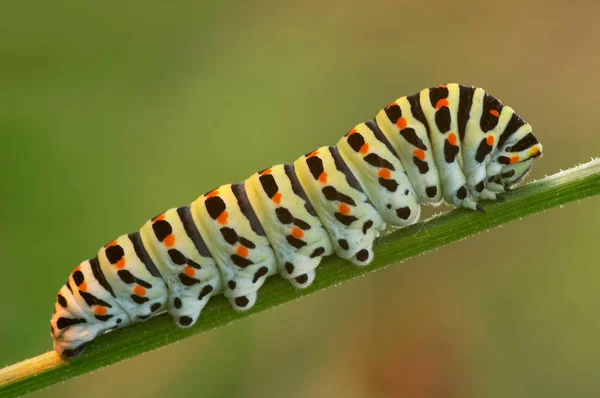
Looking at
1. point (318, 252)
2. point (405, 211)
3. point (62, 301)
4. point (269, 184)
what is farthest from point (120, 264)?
point (405, 211)

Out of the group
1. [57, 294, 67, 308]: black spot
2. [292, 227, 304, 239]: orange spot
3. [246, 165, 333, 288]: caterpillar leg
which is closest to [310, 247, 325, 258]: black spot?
[246, 165, 333, 288]: caterpillar leg

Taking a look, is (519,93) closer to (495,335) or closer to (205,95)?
(495,335)

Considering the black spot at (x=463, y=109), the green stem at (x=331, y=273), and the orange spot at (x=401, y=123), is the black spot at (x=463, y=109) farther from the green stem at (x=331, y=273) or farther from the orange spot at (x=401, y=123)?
the green stem at (x=331, y=273)

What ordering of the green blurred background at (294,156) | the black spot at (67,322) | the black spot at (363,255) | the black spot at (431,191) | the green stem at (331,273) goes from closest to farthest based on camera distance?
the green stem at (331,273)
the black spot at (363,255)
the black spot at (67,322)
the black spot at (431,191)
the green blurred background at (294,156)

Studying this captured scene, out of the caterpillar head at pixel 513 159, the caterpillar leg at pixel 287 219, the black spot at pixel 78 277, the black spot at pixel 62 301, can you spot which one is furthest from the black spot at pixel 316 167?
the black spot at pixel 62 301

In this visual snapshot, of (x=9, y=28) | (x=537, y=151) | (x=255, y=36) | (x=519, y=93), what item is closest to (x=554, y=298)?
(x=519, y=93)

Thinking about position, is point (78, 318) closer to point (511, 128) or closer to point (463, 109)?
point (463, 109)
